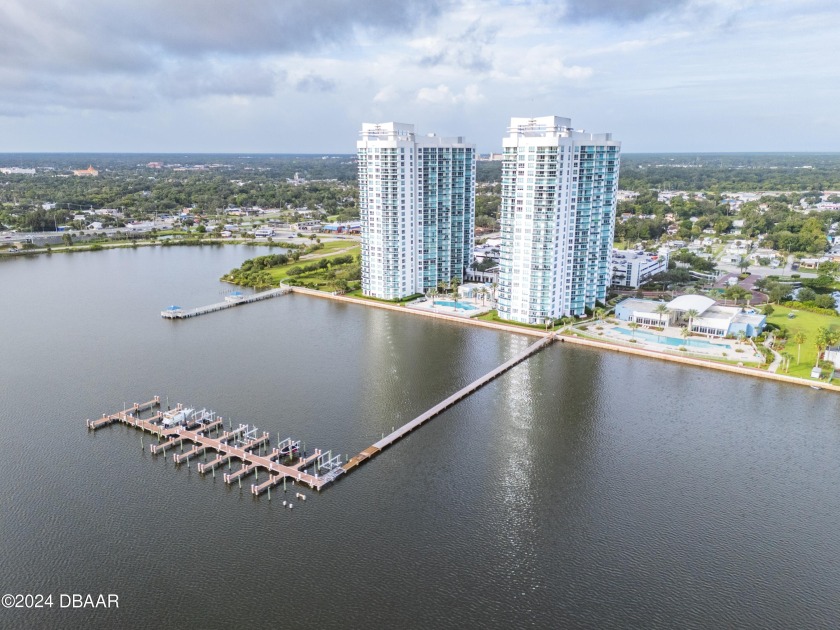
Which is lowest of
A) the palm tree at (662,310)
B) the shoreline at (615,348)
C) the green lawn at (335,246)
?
the shoreline at (615,348)

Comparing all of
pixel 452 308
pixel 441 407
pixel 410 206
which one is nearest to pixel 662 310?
pixel 452 308

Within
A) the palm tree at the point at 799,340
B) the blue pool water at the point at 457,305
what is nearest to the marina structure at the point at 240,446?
the blue pool water at the point at 457,305

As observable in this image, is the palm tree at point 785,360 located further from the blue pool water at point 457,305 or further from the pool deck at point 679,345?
the blue pool water at point 457,305

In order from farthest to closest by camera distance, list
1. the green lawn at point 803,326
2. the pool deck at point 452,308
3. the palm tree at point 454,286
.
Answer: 1. the palm tree at point 454,286
2. the pool deck at point 452,308
3. the green lawn at point 803,326

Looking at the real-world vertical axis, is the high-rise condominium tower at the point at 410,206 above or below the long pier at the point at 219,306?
above

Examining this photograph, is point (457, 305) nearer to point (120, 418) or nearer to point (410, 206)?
point (410, 206)

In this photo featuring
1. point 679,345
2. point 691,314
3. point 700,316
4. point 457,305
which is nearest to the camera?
point 679,345

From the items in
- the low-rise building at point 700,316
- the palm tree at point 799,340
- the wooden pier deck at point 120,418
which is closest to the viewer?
the wooden pier deck at point 120,418
